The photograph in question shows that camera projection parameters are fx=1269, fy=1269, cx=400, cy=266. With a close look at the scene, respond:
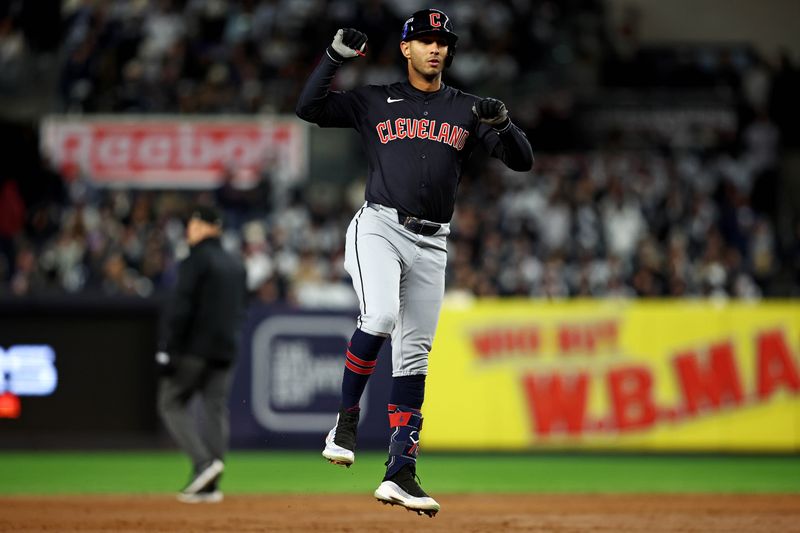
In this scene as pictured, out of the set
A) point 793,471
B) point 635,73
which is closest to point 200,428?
point 793,471

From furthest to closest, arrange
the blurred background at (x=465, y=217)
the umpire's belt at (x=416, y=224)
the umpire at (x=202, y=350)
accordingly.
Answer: the blurred background at (x=465, y=217) → the umpire at (x=202, y=350) → the umpire's belt at (x=416, y=224)

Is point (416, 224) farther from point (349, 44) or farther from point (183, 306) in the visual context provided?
point (183, 306)

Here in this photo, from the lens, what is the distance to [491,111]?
274 inches

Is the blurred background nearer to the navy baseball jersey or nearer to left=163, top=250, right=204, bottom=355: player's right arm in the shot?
left=163, top=250, right=204, bottom=355: player's right arm

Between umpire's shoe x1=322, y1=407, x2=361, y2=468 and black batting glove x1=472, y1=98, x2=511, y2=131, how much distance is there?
5.83ft

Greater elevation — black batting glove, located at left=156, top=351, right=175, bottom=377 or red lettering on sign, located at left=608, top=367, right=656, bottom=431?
black batting glove, located at left=156, top=351, right=175, bottom=377

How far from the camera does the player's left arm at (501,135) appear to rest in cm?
699

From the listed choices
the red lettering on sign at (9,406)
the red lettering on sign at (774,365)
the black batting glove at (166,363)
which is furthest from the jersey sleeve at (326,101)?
the red lettering on sign at (774,365)

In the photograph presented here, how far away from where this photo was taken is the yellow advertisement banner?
50.0 ft

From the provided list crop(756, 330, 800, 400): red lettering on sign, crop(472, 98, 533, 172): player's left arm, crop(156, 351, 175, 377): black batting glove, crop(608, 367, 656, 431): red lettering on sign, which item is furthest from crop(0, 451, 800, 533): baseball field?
crop(472, 98, 533, 172): player's left arm

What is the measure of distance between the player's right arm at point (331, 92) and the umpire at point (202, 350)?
3542 mm

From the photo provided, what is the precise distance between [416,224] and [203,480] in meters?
4.02

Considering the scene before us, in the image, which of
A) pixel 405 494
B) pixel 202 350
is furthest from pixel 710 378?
pixel 405 494

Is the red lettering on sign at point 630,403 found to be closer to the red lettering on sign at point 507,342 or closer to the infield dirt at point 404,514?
the red lettering on sign at point 507,342
